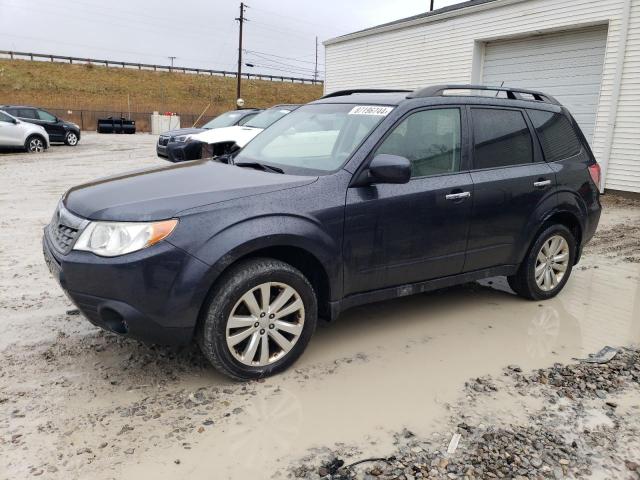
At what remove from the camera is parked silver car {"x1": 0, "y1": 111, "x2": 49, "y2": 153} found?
18.0m

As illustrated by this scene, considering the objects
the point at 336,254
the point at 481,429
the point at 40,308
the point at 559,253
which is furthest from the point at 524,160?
the point at 40,308

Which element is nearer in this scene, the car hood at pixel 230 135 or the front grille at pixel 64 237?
the front grille at pixel 64 237

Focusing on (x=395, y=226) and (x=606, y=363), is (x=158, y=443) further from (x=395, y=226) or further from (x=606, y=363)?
(x=606, y=363)

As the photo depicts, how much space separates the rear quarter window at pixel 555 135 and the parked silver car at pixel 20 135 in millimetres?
17898

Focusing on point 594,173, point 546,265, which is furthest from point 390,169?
point 594,173

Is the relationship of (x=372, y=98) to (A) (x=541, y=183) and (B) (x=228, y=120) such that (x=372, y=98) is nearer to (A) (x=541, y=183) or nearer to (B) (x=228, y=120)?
(A) (x=541, y=183)

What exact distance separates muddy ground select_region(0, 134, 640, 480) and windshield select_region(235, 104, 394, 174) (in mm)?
1340

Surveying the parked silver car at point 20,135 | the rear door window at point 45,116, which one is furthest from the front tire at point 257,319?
the rear door window at point 45,116

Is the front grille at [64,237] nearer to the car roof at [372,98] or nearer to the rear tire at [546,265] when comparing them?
the car roof at [372,98]

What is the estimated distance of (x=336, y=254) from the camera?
11.8ft

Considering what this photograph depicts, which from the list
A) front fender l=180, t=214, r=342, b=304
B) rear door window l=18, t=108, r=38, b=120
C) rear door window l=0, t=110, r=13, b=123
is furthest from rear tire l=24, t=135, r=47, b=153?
front fender l=180, t=214, r=342, b=304

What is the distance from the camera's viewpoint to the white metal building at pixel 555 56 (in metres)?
10.8

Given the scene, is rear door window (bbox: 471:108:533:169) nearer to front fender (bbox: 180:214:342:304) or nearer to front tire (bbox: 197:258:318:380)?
front fender (bbox: 180:214:342:304)

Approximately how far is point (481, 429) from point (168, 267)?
1915mm
